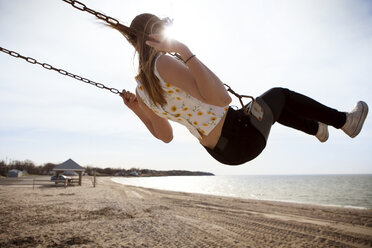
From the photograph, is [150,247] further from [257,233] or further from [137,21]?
[137,21]

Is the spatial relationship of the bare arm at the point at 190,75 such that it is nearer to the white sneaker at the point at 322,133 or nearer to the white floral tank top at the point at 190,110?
the white floral tank top at the point at 190,110

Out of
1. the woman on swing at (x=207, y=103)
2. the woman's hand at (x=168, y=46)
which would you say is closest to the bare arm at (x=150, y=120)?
the woman on swing at (x=207, y=103)

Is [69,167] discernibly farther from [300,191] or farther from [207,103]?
[300,191]

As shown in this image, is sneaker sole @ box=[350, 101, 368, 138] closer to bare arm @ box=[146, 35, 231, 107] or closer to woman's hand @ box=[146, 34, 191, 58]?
bare arm @ box=[146, 35, 231, 107]

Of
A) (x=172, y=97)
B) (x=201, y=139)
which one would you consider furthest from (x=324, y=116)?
(x=172, y=97)

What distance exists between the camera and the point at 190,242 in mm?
6363

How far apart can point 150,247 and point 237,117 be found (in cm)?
524

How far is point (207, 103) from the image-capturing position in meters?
1.70

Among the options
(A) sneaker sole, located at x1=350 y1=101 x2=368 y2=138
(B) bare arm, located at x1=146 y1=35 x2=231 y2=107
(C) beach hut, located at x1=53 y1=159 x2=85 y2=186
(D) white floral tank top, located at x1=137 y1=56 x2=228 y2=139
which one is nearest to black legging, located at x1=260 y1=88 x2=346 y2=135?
(A) sneaker sole, located at x1=350 y1=101 x2=368 y2=138

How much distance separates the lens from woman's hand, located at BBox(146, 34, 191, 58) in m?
1.50

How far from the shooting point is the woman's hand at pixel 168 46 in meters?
1.50

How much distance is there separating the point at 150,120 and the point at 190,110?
2.79 feet

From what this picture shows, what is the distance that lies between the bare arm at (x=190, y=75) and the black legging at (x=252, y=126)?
324 millimetres

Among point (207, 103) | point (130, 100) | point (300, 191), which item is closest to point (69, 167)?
point (130, 100)
